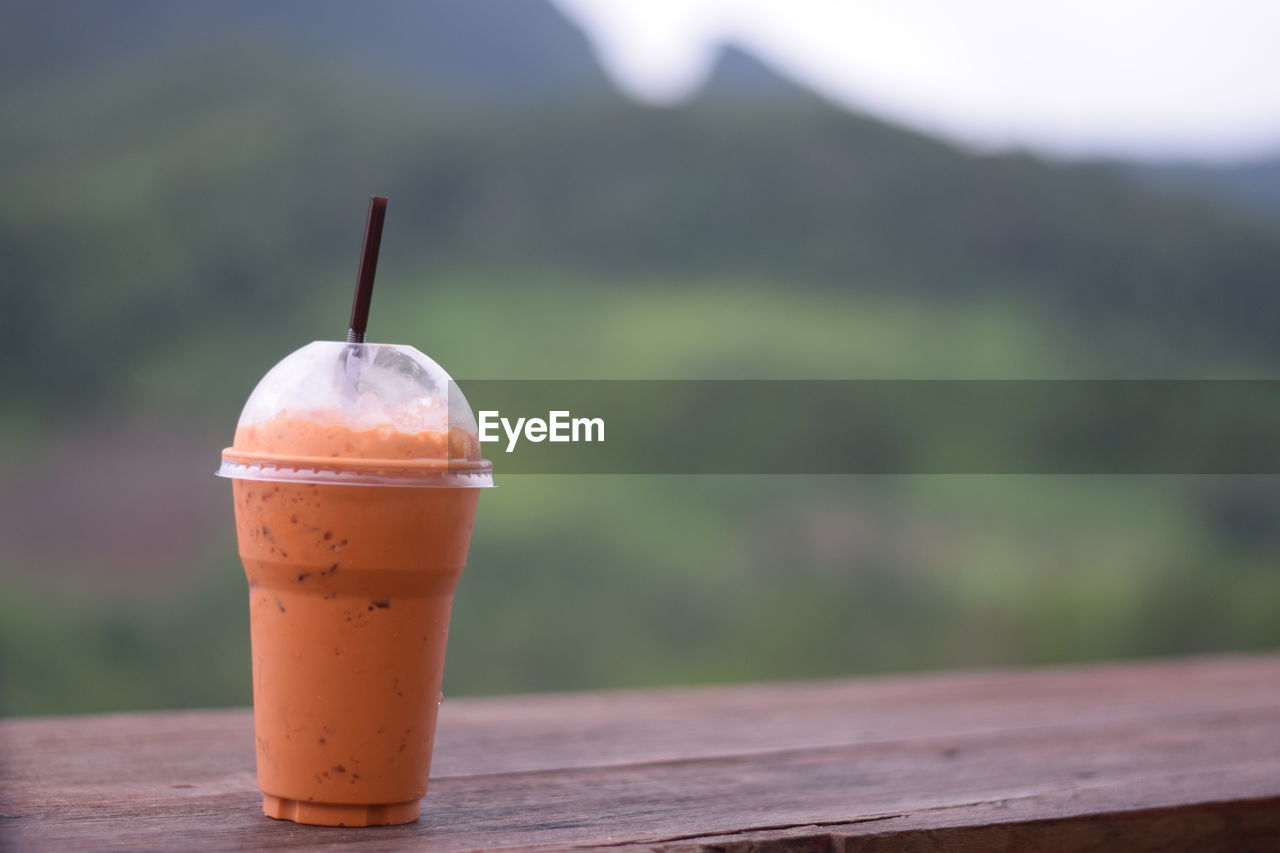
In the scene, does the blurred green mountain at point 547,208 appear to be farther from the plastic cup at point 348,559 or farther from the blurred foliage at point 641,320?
the plastic cup at point 348,559

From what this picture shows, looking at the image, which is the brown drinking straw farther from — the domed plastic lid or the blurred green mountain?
the blurred green mountain

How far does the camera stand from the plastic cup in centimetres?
99

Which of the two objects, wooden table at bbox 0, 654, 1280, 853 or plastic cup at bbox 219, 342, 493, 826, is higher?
plastic cup at bbox 219, 342, 493, 826

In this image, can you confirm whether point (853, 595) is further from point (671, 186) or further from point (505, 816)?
point (505, 816)

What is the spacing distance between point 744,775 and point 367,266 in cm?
61

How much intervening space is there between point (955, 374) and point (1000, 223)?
3.10ft

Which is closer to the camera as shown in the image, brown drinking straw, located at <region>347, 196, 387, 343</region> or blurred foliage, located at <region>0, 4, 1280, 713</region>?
Answer: brown drinking straw, located at <region>347, 196, 387, 343</region>

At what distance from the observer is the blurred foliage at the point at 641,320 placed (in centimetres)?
693

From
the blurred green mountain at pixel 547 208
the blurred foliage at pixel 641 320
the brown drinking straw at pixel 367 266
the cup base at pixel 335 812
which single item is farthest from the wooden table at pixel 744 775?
the blurred green mountain at pixel 547 208

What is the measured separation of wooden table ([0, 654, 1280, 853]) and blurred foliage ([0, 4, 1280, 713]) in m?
4.99

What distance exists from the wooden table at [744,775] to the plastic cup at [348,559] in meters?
0.05

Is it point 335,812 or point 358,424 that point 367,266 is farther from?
point 335,812

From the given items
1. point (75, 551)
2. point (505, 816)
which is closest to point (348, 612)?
point (505, 816)

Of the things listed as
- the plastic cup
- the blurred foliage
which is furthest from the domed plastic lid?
the blurred foliage
